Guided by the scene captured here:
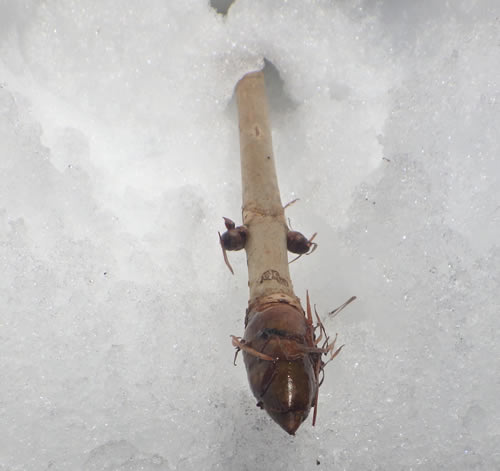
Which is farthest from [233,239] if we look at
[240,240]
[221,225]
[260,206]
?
[221,225]

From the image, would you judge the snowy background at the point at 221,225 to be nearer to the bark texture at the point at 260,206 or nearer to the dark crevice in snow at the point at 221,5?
the dark crevice in snow at the point at 221,5

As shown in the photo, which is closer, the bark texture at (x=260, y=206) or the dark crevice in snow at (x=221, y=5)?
the bark texture at (x=260, y=206)

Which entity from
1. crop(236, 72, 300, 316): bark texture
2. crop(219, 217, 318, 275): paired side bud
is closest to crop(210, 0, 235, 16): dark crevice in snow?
crop(236, 72, 300, 316): bark texture

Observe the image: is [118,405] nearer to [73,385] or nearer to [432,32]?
[73,385]

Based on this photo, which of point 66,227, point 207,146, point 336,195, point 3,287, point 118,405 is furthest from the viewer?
point 207,146

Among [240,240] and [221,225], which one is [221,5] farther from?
[240,240]

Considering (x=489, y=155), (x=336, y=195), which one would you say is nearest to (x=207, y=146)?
(x=336, y=195)

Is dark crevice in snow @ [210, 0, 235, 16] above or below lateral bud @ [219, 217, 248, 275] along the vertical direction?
above

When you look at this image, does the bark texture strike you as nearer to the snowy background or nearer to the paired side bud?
the paired side bud

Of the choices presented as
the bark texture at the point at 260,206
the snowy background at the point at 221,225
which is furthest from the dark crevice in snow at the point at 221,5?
the bark texture at the point at 260,206
